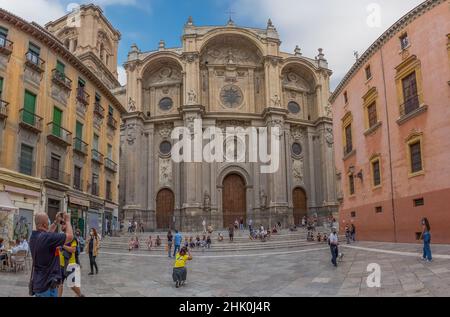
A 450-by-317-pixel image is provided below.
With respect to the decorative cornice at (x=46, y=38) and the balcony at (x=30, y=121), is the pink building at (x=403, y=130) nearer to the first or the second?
the decorative cornice at (x=46, y=38)

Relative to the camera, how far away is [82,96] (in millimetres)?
25203

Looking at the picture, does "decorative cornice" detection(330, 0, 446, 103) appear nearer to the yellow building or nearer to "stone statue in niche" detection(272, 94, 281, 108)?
"stone statue in niche" detection(272, 94, 281, 108)

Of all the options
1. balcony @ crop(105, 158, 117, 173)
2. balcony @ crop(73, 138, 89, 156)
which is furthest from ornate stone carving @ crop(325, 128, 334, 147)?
balcony @ crop(73, 138, 89, 156)

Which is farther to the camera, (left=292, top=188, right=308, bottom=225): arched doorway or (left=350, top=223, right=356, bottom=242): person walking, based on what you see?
(left=292, top=188, right=308, bottom=225): arched doorway

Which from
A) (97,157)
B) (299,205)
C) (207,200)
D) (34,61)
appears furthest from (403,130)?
(299,205)

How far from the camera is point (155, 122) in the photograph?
133ft

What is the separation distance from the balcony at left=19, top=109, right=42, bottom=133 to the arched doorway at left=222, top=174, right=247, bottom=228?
21.7 m

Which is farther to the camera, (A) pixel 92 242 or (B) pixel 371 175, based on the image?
(B) pixel 371 175

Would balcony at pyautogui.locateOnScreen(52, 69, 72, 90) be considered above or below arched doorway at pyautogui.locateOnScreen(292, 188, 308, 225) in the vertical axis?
above

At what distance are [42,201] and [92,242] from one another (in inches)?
367

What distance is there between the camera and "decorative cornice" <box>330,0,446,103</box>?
715 inches
